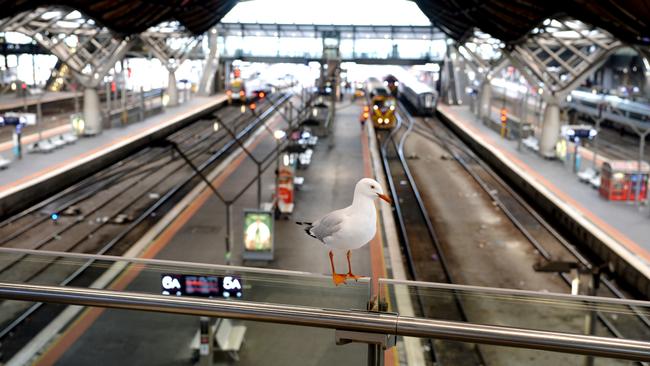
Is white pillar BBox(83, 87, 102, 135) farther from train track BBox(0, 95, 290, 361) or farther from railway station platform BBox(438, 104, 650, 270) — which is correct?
railway station platform BBox(438, 104, 650, 270)

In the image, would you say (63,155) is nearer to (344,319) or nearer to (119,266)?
(119,266)

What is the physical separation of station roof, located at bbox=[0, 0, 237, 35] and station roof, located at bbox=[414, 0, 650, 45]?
1480cm

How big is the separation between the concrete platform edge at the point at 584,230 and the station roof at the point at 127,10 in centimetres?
1888

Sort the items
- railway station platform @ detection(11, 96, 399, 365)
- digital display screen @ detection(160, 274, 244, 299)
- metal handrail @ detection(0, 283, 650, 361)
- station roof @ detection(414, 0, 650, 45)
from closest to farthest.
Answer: metal handrail @ detection(0, 283, 650, 361) → railway station platform @ detection(11, 96, 399, 365) → digital display screen @ detection(160, 274, 244, 299) → station roof @ detection(414, 0, 650, 45)

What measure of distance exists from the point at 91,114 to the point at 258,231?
70.0 feet

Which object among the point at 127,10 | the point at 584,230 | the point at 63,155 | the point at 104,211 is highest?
the point at 127,10

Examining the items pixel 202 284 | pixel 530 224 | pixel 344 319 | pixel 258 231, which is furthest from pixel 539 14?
pixel 344 319

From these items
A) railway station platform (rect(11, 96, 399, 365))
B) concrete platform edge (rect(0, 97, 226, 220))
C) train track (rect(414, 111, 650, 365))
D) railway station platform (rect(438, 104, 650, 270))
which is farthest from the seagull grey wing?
concrete platform edge (rect(0, 97, 226, 220))

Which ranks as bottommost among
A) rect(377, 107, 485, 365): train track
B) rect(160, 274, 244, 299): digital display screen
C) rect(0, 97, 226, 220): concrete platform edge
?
rect(377, 107, 485, 365): train track

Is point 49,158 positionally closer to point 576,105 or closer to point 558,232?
point 558,232

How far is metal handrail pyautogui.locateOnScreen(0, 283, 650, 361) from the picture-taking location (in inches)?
98.8

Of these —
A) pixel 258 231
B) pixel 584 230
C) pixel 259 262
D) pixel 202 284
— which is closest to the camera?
pixel 202 284

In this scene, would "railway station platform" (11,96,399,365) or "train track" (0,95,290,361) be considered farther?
"train track" (0,95,290,361)

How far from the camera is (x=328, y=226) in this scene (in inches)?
153
